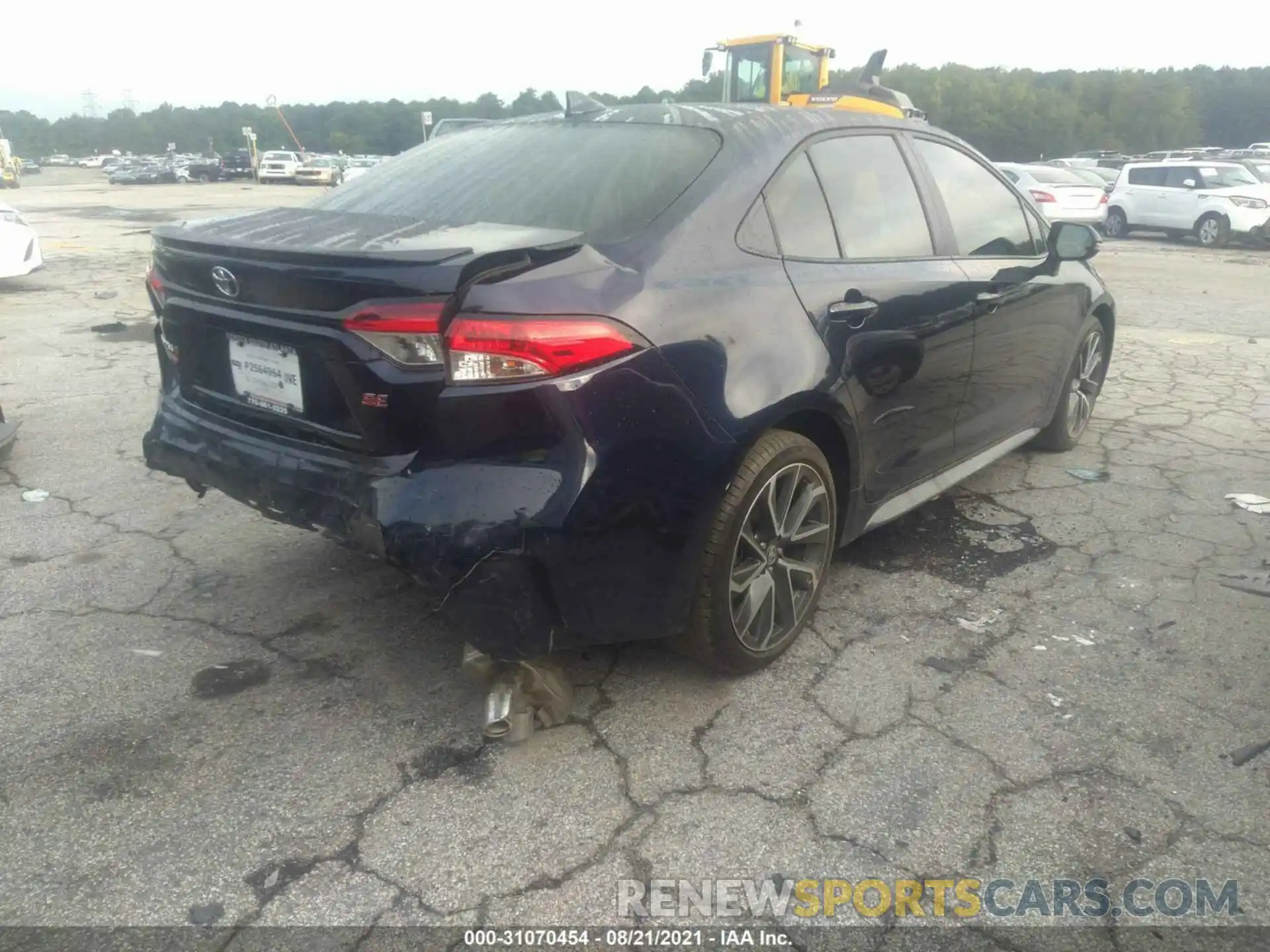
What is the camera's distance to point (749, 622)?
2852 mm

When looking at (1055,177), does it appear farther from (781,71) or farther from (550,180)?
(550,180)

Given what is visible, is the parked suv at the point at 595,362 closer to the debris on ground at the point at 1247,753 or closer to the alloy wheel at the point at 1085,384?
the debris on ground at the point at 1247,753

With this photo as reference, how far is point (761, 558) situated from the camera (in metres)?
2.87

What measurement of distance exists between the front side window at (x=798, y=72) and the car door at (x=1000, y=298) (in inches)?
435

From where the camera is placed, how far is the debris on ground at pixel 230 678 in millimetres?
2830

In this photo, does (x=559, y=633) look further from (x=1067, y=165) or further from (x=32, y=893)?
(x=1067, y=165)

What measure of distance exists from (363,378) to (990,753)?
196cm

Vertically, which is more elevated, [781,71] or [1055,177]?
[781,71]

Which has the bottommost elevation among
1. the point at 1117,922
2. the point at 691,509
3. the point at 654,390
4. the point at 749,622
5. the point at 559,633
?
the point at 1117,922

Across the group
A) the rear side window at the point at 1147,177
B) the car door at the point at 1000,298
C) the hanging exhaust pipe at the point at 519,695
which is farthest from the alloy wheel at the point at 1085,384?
the rear side window at the point at 1147,177

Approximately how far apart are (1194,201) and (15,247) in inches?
775

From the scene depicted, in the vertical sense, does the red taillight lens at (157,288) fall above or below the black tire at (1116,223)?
above

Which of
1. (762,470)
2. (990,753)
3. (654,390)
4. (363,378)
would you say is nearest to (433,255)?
(363,378)

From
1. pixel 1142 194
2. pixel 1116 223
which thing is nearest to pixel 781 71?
pixel 1142 194
